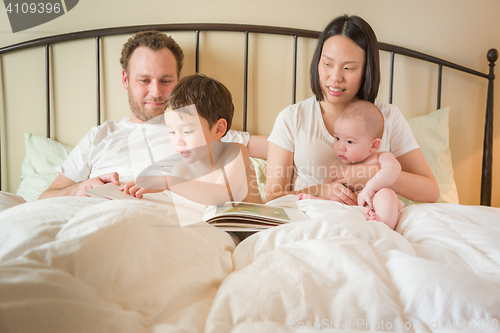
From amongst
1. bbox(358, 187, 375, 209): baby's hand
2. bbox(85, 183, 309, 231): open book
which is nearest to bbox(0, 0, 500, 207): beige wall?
bbox(358, 187, 375, 209): baby's hand

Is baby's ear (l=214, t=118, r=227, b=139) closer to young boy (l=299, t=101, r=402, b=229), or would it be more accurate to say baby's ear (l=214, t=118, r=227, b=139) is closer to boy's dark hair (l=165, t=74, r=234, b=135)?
boy's dark hair (l=165, t=74, r=234, b=135)

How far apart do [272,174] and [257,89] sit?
61 centimetres

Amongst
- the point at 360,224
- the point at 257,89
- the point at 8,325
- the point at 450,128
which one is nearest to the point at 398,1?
the point at 450,128

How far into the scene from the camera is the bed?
401mm

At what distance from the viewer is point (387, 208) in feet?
3.18

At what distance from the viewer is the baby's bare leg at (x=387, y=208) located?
966mm

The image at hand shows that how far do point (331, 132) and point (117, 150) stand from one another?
0.92m

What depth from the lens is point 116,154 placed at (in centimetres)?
142

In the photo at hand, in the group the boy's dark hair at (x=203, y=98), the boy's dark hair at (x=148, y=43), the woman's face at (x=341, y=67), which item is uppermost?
the boy's dark hair at (x=148, y=43)

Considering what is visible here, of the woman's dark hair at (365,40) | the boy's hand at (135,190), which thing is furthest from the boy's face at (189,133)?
the woman's dark hair at (365,40)

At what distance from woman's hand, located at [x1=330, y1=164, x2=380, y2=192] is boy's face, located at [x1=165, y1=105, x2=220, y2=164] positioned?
1.69ft

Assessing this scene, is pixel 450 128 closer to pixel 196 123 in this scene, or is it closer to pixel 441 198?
pixel 441 198

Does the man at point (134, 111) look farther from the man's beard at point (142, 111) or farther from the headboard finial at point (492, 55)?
the headboard finial at point (492, 55)

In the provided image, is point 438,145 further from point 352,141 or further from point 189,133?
point 189,133
